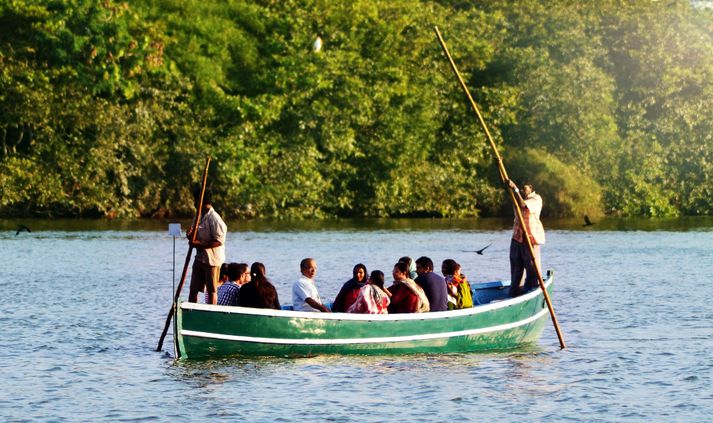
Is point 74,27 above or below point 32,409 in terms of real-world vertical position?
above

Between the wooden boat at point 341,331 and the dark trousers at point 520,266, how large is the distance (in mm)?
543

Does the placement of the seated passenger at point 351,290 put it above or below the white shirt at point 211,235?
below

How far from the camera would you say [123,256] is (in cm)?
4144

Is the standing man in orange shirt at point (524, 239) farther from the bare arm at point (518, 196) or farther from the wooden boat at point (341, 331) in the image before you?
the wooden boat at point (341, 331)

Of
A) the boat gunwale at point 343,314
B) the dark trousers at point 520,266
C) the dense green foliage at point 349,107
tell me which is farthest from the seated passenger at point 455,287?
the dense green foliage at point 349,107

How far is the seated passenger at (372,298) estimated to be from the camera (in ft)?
63.7

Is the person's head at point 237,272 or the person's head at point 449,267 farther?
the person's head at point 449,267

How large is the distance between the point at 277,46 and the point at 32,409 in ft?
162

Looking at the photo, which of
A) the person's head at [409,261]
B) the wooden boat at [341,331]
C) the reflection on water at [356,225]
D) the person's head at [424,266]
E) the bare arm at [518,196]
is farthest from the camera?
the reflection on water at [356,225]

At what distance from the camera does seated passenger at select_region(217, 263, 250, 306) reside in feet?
63.7

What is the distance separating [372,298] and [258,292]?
164cm

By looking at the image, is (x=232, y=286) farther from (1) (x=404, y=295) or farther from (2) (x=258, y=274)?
(1) (x=404, y=295)

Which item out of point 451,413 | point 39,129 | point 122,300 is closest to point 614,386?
point 451,413

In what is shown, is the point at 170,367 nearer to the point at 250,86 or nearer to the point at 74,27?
the point at 74,27
